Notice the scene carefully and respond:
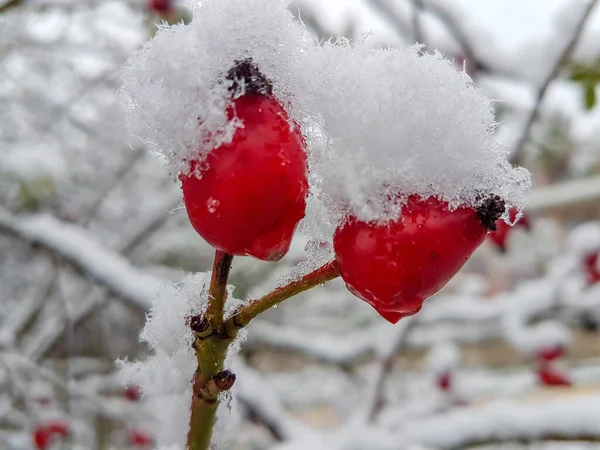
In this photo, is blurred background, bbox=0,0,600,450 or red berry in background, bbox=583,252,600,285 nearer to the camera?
blurred background, bbox=0,0,600,450

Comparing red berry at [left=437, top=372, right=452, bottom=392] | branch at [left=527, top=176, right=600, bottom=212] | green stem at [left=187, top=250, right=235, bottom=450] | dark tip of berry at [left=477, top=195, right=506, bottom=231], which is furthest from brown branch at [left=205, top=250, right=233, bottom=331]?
branch at [left=527, top=176, right=600, bottom=212]

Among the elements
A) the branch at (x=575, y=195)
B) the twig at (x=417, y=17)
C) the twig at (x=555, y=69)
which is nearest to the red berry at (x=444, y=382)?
the twig at (x=555, y=69)

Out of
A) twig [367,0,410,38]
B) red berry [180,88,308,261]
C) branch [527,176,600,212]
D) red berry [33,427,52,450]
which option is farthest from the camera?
branch [527,176,600,212]

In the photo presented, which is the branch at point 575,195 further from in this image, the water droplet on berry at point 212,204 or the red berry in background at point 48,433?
the water droplet on berry at point 212,204

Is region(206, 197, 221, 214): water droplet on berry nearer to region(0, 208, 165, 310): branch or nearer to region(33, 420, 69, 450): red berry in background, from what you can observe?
region(0, 208, 165, 310): branch

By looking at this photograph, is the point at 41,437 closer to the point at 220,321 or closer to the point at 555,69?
the point at 220,321

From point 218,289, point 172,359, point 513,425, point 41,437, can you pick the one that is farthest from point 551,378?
point 218,289

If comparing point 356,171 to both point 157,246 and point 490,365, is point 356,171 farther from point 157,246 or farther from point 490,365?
point 490,365
